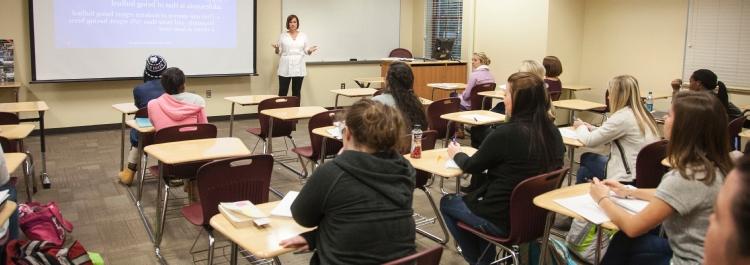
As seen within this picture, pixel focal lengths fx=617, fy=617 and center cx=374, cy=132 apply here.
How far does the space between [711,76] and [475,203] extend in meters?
3.38

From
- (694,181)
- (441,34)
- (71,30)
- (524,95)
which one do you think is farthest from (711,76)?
(71,30)

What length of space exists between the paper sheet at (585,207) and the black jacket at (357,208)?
80 cm

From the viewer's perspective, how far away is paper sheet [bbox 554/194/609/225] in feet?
7.79

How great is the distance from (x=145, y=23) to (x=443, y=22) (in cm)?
451

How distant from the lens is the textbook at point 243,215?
231 cm

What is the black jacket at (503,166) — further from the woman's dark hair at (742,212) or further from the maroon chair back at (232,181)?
the woman's dark hair at (742,212)

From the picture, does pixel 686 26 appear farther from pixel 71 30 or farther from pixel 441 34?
pixel 71 30

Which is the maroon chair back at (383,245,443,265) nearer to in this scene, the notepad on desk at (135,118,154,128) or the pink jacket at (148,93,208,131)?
the pink jacket at (148,93,208,131)

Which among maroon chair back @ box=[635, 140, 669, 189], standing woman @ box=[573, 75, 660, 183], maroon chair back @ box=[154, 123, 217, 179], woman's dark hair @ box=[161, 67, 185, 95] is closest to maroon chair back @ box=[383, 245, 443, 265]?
maroon chair back @ box=[635, 140, 669, 189]

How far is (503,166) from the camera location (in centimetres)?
284

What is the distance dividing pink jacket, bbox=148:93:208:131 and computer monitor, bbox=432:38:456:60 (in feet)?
17.4

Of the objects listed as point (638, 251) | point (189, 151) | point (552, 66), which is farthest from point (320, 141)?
point (552, 66)

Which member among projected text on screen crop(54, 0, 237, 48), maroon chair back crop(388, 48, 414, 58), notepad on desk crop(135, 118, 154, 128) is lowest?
notepad on desk crop(135, 118, 154, 128)

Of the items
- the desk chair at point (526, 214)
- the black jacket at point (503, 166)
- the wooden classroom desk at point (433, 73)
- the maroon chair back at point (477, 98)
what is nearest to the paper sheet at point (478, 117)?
the maroon chair back at point (477, 98)
